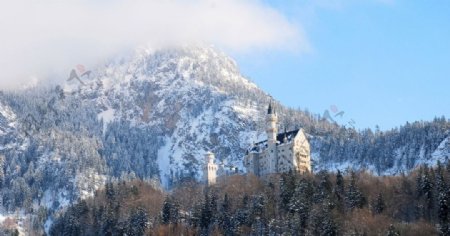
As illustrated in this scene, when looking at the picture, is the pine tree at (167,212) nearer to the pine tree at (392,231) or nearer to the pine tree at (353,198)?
the pine tree at (353,198)

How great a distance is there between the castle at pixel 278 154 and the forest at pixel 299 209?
1431 centimetres

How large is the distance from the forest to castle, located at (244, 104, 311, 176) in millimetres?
14309

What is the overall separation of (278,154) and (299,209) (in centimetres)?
5707

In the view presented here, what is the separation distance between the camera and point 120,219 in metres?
167

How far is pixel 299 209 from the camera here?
135875 mm

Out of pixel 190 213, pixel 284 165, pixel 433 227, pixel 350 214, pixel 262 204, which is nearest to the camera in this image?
pixel 433 227

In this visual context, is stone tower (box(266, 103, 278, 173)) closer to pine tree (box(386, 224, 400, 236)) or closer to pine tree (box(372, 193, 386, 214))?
pine tree (box(372, 193, 386, 214))

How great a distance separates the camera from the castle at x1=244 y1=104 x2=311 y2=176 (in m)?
189

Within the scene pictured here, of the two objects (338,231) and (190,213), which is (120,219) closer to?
(190,213)

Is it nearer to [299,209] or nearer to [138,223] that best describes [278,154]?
[138,223]

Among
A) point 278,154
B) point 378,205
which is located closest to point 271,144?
point 278,154

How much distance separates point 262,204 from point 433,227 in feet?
112

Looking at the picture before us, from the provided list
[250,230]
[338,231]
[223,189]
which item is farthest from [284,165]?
[338,231]

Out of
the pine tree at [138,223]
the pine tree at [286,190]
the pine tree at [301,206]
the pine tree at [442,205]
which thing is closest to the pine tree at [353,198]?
the pine tree at [301,206]
